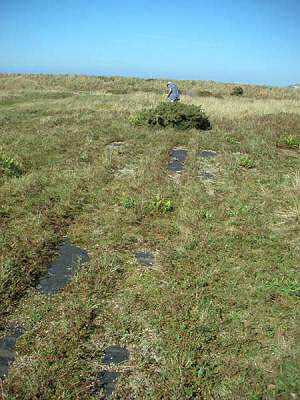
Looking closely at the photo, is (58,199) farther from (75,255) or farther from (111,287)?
(111,287)

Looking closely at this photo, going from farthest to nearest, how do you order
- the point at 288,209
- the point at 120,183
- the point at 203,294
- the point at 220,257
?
the point at 120,183
the point at 288,209
the point at 220,257
the point at 203,294

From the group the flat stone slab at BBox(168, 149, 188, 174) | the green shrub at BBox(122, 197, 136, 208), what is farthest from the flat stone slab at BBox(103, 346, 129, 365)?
the flat stone slab at BBox(168, 149, 188, 174)

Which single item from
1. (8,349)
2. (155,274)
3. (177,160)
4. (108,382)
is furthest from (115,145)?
(108,382)

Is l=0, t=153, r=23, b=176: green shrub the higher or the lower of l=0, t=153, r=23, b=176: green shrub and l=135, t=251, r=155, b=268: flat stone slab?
the higher

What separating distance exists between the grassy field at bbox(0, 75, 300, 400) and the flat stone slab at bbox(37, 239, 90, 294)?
0.56ft

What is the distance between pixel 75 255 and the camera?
289 inches

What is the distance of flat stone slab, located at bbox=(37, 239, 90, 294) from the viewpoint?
632 cm

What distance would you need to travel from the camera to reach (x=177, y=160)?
14109 mm

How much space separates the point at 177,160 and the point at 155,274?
788cm

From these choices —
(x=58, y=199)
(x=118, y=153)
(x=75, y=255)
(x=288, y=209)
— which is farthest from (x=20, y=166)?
(x=288, y=209)

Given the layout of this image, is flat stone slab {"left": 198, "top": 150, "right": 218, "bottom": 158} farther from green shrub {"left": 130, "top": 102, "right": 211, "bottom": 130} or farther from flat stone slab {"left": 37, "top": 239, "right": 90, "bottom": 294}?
flat stone slab {"left": 37, "top": 239, "right": 90, "bottom": 294}

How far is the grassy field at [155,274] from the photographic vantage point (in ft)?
15.0

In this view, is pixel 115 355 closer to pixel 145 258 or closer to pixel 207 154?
pixel 145 258

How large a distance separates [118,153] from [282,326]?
1016cm
